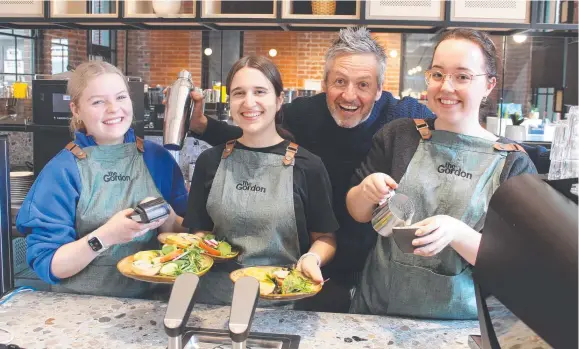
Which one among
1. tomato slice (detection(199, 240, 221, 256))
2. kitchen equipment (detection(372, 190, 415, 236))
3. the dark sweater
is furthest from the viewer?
the dark sweater

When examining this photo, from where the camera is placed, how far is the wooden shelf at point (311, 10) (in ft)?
9.45

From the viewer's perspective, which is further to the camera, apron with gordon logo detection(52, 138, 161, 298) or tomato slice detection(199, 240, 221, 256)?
apron with gordon logo detection(52, 138, 161, 298)

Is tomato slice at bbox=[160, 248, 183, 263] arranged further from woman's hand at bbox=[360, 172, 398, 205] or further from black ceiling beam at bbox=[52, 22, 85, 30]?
black ceiling beam at bbox=[52, 22, 85, 30]

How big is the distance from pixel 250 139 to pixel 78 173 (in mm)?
514

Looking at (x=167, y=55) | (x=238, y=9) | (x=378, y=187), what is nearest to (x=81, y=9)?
(x=238, y=9)

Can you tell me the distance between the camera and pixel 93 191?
1.61 m

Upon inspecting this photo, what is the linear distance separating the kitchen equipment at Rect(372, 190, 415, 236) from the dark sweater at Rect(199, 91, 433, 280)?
536 millimetres

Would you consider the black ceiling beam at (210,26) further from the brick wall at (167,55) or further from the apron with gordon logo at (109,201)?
the brick wall at (167,55)

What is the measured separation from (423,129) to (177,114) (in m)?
0.79

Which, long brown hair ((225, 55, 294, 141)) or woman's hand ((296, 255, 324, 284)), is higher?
long brown hair ((225, 55, 294, 141))

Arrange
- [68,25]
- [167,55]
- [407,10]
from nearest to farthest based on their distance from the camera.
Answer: [407,10] → [68,25] → [167,55]

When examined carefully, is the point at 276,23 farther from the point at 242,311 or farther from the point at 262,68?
the point at 242,311

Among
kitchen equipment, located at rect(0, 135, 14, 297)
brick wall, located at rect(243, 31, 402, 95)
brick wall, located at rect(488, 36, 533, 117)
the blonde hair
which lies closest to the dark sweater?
the blonde hair

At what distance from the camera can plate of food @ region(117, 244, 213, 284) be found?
1286mm
